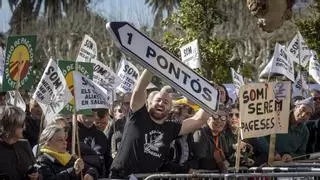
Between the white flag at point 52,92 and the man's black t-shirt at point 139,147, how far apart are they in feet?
7.43

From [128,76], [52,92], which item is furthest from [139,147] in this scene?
[128,76]

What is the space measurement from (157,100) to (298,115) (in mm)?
3204

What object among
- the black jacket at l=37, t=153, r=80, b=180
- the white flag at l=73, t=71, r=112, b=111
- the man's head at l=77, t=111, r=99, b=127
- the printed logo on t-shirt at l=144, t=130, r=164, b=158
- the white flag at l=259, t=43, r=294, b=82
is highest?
the white flag at l=259, t=43, r=294, b=82

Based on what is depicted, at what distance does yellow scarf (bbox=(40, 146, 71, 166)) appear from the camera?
665 centimetres

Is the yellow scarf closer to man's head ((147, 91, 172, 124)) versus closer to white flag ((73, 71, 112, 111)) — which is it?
man's head ((147, 91, 172, 124))

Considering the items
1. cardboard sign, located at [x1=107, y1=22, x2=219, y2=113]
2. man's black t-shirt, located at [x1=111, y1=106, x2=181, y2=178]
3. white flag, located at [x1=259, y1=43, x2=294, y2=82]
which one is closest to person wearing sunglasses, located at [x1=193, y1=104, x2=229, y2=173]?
Answer: man's black t-shirt, located at [x1=111, y1=106, x2=181, y2=178]

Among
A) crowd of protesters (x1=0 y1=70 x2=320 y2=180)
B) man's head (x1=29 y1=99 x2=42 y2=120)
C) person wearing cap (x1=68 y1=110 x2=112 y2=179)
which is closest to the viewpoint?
crowd of protesters (x1=0 y1=70 x2=320 y2=180)

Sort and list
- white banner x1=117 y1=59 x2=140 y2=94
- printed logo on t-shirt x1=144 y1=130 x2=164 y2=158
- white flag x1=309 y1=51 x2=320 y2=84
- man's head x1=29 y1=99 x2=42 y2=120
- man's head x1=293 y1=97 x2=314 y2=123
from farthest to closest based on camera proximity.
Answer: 1. white flag x1=309 y1=51 x2=320 y2=84
2. white banner x1=117 y1=59 x2=140 y2=94
3. man's head x1=29 y1=99 x2=42 y2=120
4. man's head x1=293 y1=97 x2=314 y2=123
5. printed logo on t-shirt x1=144 y1=130 x2=164 y2=158

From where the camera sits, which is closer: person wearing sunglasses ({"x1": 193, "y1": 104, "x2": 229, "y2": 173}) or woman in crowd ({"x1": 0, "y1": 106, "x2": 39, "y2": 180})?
woman in crowd ({"x1": 0, "y1": 106, "x2": 39, "y2": 180})

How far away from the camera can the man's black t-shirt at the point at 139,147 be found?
6652 millimetres

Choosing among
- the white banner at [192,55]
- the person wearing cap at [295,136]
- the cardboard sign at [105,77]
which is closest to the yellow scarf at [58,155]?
the person wearing cap at [295,136]

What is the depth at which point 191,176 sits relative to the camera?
6.34 meters

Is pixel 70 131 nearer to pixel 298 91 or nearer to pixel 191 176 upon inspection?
pixel 191 176

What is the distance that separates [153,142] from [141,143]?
0.15 m
